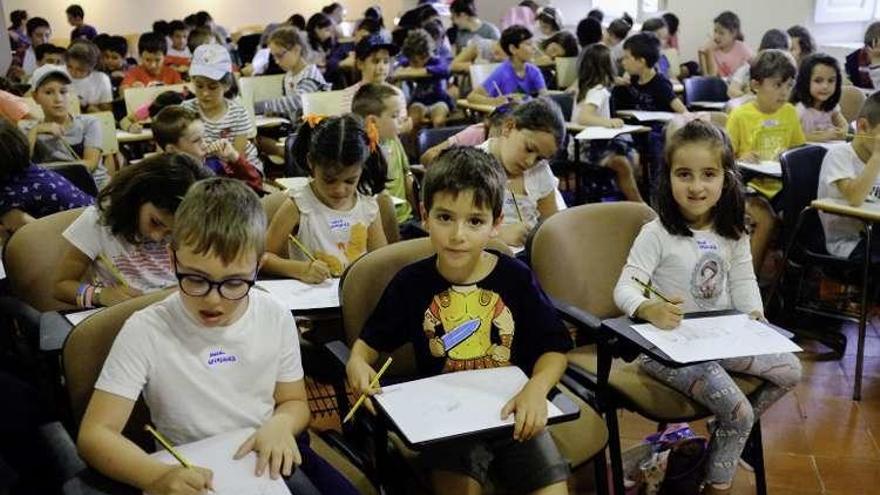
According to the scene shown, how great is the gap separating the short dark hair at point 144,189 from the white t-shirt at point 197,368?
0.47 meters

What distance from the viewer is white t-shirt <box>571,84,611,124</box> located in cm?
530

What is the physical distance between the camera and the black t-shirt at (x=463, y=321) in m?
1.89

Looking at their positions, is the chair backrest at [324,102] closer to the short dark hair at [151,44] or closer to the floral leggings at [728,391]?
the short dark hair at [151,44]

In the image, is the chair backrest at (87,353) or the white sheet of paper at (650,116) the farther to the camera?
the white sheet of paper at (650,116)

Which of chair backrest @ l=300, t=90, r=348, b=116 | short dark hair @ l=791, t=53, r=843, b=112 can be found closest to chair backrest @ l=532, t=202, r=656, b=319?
short dark hair @ l=791, t=53, r=843, b=112

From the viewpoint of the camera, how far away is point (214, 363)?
1.61 metres

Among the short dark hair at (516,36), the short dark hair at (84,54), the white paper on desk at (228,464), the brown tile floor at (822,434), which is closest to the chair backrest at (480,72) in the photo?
the short dark hair at (516,36)

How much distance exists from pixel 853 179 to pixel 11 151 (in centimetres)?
307

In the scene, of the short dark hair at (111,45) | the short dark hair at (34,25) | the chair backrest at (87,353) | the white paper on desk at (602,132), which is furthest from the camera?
the short dark hair at (34,25)

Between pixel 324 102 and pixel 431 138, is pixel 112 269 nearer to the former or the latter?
pixel 431 138

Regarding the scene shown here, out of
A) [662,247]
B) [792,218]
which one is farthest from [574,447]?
[792,218]

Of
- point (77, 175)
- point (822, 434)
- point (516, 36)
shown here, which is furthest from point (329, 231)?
point (516, 36)

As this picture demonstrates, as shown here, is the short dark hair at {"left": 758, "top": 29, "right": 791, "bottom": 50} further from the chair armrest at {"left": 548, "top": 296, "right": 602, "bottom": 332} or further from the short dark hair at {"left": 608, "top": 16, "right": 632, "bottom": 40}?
the chair armrest at {"left": 548, "top": 296, "right": 602, "bottom": 332}

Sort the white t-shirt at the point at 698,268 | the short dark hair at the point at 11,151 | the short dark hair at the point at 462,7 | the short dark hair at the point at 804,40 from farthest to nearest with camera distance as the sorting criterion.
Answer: the short dark hair at the point at 462,7, the short dark hair at the point at 804,40, the short dark hair at the point at 11,151, the white t-shirt at the point at 698,268
